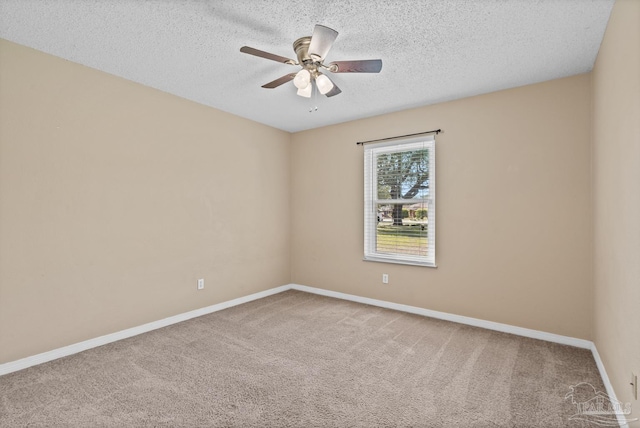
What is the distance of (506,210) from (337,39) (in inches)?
96.2

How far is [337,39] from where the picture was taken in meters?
2.41

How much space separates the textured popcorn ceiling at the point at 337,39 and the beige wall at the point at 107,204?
1.13 ft

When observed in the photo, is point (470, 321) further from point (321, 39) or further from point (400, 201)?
point (321, 39)

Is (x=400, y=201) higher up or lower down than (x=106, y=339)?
higher up

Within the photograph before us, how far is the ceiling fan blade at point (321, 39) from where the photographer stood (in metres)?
1.90

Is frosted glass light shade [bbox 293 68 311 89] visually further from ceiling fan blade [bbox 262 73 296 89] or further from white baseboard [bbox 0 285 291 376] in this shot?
white baseboard [bbox 0 285 291 376]

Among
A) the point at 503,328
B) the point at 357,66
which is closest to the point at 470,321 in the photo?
the point at 503,328

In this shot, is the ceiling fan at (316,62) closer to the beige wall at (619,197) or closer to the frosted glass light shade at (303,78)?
the frosted glass light shade at (303,78)

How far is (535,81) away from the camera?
10.1ft

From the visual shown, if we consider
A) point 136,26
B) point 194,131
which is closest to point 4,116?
point 136,26

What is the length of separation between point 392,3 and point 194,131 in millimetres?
2691

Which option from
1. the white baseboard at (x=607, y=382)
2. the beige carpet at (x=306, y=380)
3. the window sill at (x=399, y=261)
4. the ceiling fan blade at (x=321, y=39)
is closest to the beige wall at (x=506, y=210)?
the window sill at (x=399, y=261)

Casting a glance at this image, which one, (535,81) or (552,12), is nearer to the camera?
(552,12)

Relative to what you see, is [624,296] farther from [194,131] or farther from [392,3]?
[194,131]
